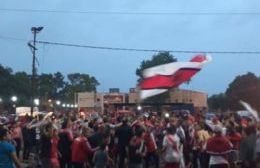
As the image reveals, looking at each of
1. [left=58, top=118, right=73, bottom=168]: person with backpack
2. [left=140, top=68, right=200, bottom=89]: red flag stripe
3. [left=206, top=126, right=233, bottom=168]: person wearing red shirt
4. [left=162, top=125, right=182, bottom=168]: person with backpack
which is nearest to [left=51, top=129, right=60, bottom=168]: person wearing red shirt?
[left=58, top=118, right=73, bottom=168]: person with backpack

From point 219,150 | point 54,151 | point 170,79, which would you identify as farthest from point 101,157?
point 219,150

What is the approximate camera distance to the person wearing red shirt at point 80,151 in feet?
59.3

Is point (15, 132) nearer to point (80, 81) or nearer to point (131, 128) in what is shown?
point (131, 128)

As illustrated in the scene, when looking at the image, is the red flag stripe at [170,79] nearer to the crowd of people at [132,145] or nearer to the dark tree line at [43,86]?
the crowd of people at [132,145]

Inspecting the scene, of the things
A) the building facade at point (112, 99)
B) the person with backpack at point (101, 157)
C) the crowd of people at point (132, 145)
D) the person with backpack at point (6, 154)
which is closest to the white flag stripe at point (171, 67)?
the crowd of people at point (132, 145)

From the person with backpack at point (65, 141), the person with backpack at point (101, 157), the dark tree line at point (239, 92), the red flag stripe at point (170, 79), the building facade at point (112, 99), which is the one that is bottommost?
the person with backpack at point (101, 157)

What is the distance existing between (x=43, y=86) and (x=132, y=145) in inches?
4997

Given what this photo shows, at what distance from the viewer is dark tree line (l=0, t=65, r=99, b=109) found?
380 feet

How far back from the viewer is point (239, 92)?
88312mm

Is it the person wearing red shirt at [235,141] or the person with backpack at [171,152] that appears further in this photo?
the person wearing red shirt at [235,141]

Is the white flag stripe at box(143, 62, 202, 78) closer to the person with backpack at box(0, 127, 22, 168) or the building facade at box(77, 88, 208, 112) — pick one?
the person with backpack at box(0, 127, 22, 168)

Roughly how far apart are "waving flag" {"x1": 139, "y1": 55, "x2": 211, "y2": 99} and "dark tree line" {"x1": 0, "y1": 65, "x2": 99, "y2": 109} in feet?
223

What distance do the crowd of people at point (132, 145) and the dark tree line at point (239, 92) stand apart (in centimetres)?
5695

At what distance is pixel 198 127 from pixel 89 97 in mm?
44816
